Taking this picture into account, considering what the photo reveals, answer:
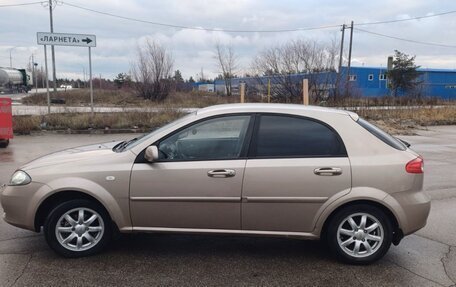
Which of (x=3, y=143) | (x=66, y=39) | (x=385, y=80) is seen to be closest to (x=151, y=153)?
(x=3, y=143)

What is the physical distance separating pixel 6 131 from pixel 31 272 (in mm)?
9281

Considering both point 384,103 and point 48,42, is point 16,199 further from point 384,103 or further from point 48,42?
point 384,103

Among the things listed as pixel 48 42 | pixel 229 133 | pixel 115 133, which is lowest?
pixel 115 133

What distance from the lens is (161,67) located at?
38.0 metres

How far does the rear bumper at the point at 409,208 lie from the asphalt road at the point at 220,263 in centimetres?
42

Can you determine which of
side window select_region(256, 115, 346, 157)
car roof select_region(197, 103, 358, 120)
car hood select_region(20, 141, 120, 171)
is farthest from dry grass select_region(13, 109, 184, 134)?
side window select_region(256, 115, 346, 157)

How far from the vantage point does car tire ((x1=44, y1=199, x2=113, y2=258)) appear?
4207mm

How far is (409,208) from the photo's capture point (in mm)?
4152

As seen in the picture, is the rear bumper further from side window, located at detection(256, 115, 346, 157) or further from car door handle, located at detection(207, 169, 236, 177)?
car door handle, located at detection(207, 169, 236, 177)

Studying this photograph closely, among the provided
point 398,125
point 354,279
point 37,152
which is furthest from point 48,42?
point 398,125

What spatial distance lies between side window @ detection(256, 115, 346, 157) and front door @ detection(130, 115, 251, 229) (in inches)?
7.9

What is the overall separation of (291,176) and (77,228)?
219 cm

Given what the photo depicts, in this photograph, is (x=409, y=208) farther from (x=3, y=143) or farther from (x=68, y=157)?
(x=3, y=143)

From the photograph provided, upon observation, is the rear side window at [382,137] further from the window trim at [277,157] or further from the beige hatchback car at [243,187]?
the window trim at [277,157]
